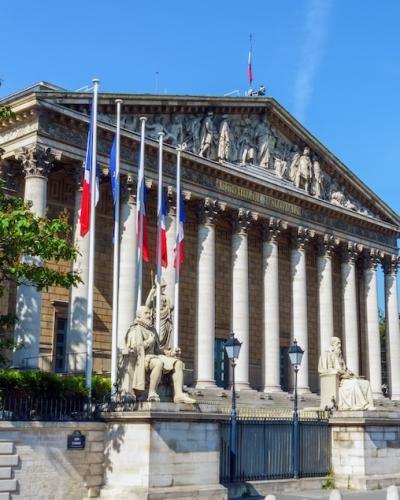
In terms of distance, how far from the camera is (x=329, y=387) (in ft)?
91.9

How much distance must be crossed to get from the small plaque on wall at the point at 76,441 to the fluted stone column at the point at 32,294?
9.33 m

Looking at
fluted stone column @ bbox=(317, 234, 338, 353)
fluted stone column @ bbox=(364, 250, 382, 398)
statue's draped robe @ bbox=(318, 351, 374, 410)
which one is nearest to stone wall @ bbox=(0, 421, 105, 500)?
statue's draped robe @ bbox=(318, 351, 374, 410)

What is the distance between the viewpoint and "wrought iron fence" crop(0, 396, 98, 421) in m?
17.2

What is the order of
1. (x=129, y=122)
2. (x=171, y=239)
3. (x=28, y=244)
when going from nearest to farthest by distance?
1. (x=28, y=244)
2. (x=129, y=122)
3. (x=171, y=239)

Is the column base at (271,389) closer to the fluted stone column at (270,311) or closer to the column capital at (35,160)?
the fluted stone column at (270,311)

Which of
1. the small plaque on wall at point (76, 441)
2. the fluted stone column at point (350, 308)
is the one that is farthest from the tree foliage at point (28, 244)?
the fluted stone column at point (350, 308)

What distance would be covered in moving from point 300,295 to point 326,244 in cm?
410

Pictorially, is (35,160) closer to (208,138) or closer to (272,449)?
(208,138)

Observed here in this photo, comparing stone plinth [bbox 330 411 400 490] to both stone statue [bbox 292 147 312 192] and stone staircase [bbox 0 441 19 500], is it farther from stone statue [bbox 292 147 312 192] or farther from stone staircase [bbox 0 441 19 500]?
stone statue [bbox 292 147 312 192]

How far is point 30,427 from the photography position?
666 inches

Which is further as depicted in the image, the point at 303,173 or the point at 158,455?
the point at 303,173

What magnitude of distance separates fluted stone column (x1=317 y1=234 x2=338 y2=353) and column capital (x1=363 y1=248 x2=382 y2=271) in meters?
3.98

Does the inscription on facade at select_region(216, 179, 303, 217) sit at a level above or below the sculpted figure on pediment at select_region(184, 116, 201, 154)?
below

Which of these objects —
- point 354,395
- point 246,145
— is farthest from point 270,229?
point 354,395
